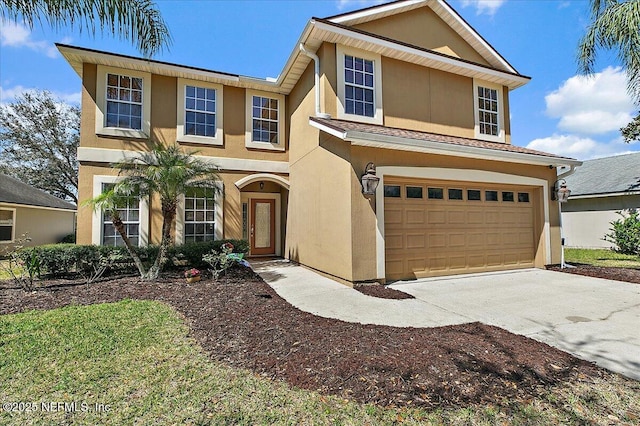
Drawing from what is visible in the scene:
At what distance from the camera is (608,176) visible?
17078 millimetres

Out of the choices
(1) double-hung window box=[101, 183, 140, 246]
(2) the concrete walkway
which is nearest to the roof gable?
(2) the concrete walkway

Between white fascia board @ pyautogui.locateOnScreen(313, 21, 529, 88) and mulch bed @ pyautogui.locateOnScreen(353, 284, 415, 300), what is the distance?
6446 millimetres

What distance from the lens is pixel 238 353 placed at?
3.81m

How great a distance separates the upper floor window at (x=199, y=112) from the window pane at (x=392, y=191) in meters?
6.07

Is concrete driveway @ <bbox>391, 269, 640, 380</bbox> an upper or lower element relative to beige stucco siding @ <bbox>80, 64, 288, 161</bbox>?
lower

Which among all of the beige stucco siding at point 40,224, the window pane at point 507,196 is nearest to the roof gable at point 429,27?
the window pane at point 507,196

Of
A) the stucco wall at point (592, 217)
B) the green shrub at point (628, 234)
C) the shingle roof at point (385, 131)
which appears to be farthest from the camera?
the stucco wall at point (592, 217)

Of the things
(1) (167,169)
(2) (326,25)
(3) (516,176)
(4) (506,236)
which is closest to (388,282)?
(4) (506,236)

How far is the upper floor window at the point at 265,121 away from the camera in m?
11.2

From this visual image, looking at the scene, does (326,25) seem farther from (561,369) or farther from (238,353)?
(561,369)

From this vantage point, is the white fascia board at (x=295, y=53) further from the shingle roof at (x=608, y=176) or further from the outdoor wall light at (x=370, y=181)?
the shingle roof at (x=608, y=176)

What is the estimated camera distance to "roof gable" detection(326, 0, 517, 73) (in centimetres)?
951

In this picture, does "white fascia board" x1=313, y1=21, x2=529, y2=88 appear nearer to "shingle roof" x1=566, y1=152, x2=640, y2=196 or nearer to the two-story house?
the two-story house

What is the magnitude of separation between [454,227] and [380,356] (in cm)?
601
